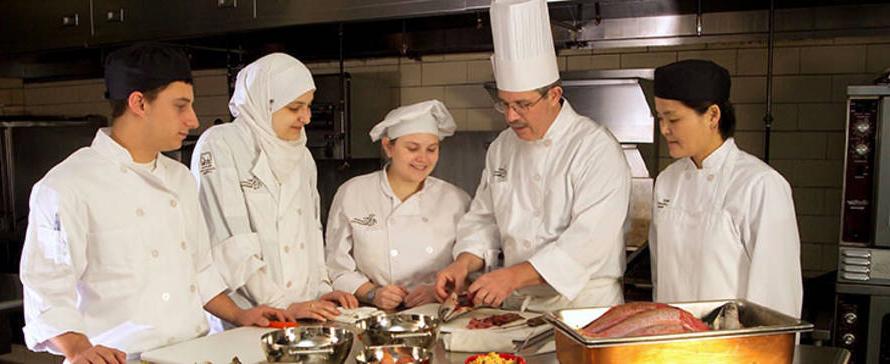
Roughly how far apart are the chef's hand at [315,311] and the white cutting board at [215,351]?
20cm

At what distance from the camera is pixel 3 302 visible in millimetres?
2627

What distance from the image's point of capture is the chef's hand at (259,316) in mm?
2082

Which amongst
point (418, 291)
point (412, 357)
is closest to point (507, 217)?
point (418, 291)

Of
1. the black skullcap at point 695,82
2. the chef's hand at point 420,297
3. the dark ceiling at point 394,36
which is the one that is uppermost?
the dark ceiling at point 394,36

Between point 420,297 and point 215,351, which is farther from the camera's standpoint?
point 420,297

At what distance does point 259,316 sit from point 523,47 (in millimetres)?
1142

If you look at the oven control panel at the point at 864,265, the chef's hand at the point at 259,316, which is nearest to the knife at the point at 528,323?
the chef's hand at the point at 259,316

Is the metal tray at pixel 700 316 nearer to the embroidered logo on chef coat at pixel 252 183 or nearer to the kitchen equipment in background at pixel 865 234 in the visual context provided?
the embroidered logo on chef coat at pixel 252 183

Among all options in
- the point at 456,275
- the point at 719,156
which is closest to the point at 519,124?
the point at 456,275

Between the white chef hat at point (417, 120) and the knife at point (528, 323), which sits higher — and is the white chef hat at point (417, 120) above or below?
above

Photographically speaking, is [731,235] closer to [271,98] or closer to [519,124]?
[519,124]

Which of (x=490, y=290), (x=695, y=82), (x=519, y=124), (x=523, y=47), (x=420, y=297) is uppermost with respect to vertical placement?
(x=523, y=47)

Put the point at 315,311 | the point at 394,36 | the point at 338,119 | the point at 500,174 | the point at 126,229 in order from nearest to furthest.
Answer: the point at 126,229 < the point at 315,311 < the point at 500,174 < the point at 338,119 < the point at 394,36

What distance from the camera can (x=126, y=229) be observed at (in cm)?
190
